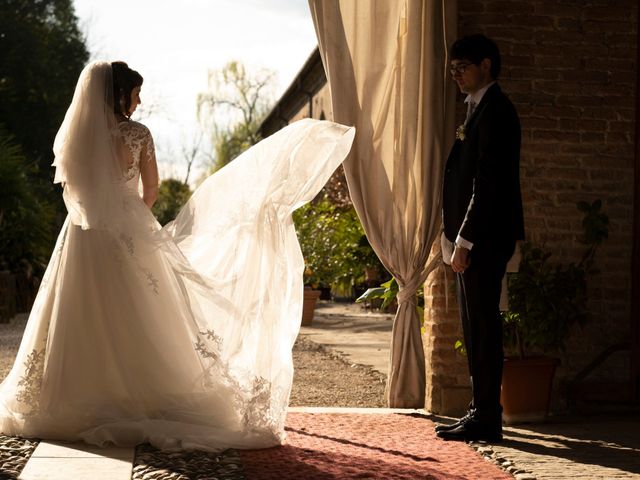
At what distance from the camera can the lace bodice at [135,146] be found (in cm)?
457

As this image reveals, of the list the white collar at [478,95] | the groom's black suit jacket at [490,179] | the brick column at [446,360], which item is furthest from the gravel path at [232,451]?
the white collar at [478,95]

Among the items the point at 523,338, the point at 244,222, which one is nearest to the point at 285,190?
the point at 244,222

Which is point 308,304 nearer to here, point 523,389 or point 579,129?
point 579,129

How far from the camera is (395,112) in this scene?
547 centimetres

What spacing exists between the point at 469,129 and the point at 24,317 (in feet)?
31.1

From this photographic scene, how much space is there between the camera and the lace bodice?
180 inches

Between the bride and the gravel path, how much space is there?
11.0 inches

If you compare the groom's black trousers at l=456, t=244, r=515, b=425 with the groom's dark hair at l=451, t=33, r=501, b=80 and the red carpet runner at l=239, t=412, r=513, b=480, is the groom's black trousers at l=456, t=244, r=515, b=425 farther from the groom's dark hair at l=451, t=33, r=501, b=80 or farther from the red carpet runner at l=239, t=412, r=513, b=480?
the groom's dark hair at l=451, t=33, r=501, b=80

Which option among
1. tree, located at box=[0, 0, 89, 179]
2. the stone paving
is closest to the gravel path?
the stone paving

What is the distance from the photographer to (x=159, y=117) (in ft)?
109

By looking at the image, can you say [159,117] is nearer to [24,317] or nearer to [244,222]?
[24,317]

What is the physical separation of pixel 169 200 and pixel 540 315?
30.2 m

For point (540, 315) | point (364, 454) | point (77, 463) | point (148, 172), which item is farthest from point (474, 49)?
point (77, 463)

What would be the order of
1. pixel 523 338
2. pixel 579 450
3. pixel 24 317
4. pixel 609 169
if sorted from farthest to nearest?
pixel 24 317
pixel 609 169
pixel 523 338
pixel 579 450
